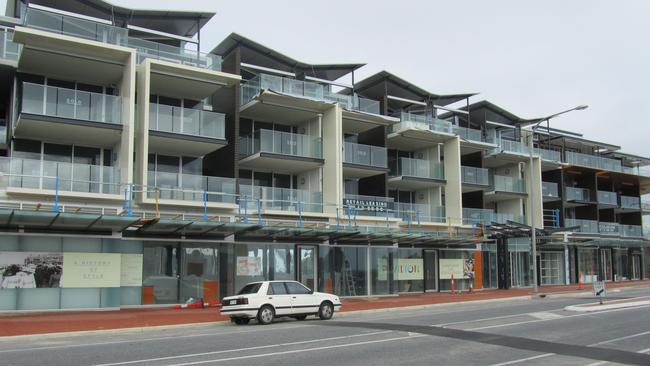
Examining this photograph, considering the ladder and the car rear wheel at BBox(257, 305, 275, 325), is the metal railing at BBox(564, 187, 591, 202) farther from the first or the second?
the car rear wheel at BBox(257, 305, 275, 325)

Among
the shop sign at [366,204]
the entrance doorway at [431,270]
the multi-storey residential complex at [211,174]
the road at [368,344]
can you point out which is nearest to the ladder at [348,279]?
the multi-storey residential complex at [211,174]

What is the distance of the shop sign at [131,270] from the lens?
84.5ft

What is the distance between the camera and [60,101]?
2525 cm

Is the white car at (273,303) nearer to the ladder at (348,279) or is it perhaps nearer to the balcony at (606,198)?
the ladder at (348,279)

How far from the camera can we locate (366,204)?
1377 inches

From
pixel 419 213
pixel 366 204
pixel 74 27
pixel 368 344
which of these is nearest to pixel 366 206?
pixel 366 204

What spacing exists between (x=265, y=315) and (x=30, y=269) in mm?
9961

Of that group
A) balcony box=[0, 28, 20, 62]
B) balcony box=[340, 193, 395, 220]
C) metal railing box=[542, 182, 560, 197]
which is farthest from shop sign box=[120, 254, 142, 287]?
metal railing box=[542, 182, 560, 197]

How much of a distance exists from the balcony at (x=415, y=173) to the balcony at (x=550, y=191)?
44.9ft

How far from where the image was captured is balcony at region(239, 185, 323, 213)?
100 ft

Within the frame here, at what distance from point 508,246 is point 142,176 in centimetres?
2834

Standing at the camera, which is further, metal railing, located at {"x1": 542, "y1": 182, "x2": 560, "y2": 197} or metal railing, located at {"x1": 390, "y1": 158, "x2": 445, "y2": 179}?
metal railing, located at {"x1": 542, "y1": 182, "x2": 560, "y2": 197}

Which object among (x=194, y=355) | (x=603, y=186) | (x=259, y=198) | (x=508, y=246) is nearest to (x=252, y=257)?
(x=259, y=198)

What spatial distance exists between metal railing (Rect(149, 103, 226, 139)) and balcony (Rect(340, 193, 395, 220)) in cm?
846
